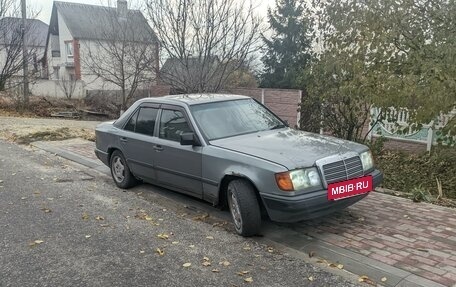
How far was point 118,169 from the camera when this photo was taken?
22.5 ft

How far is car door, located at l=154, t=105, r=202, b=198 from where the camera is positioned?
520 centimetres

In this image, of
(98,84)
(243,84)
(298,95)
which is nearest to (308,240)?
(298,95)

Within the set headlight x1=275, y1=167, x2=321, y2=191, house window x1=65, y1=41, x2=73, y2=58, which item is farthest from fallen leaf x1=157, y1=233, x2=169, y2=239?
house window x1=65, y1=41, x2=73, y2=58

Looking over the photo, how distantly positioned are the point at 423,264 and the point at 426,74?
3357 mm

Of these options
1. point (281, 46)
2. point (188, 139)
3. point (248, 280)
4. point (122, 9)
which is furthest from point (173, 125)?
point (281, 46)

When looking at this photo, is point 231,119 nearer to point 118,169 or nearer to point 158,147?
point 158,147

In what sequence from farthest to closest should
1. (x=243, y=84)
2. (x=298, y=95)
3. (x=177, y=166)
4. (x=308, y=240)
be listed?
(x=243, y=84)
(x=298, y=95)
(x=177, y=166)
(x=308, y=240)

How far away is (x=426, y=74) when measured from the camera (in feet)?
20.3

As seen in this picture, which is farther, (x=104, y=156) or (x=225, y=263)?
(x=104, y=156)

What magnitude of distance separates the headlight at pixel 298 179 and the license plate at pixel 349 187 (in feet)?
0.58

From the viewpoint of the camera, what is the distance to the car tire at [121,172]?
261 inches

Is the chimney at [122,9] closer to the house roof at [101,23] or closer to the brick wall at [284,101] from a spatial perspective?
the house roof at [101,23]

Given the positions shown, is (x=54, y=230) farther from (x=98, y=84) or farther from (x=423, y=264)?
(x=98, y=84)

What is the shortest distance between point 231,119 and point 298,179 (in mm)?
1670
